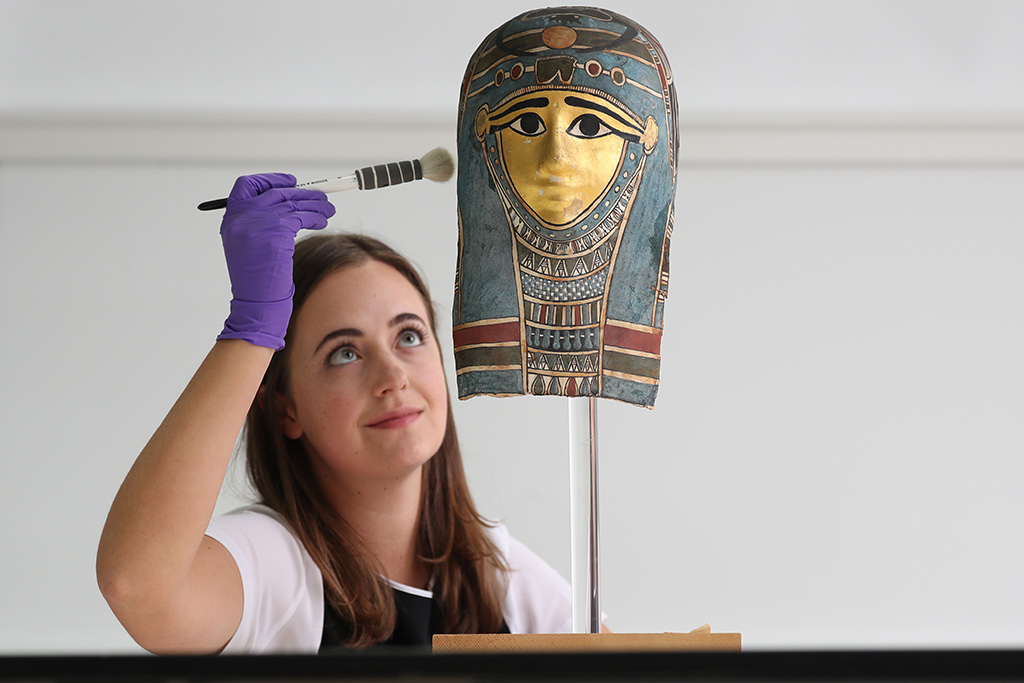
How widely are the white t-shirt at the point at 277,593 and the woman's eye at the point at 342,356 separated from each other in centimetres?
28

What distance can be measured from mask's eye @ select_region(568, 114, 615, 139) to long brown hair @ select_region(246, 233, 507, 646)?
0.73 metres

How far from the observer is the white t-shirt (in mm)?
1361

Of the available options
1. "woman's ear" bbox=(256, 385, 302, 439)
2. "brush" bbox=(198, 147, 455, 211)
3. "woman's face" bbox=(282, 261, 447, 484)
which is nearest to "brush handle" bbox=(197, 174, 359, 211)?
"brush" bbox=(198, 147, 455, 211)

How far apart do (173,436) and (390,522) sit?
60cm

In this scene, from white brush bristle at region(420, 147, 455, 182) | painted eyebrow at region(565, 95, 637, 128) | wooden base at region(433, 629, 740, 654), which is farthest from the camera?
white brush bristle at region(420, 147, 455, 182)

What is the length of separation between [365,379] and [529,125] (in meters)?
0.65

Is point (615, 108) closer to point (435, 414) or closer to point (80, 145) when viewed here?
point (435, 414)

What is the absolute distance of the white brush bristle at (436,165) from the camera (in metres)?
1.41

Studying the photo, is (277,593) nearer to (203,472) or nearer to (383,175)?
(203,472)

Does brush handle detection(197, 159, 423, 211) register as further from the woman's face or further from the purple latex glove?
the woman's face

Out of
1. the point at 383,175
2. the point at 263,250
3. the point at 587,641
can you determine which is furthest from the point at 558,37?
the point at 587,641

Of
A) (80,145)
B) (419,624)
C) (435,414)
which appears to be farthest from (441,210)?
(419,624)

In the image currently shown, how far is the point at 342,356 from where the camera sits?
154cm

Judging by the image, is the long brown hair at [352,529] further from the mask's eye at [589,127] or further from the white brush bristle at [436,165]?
the mask's eye at [589,127]
